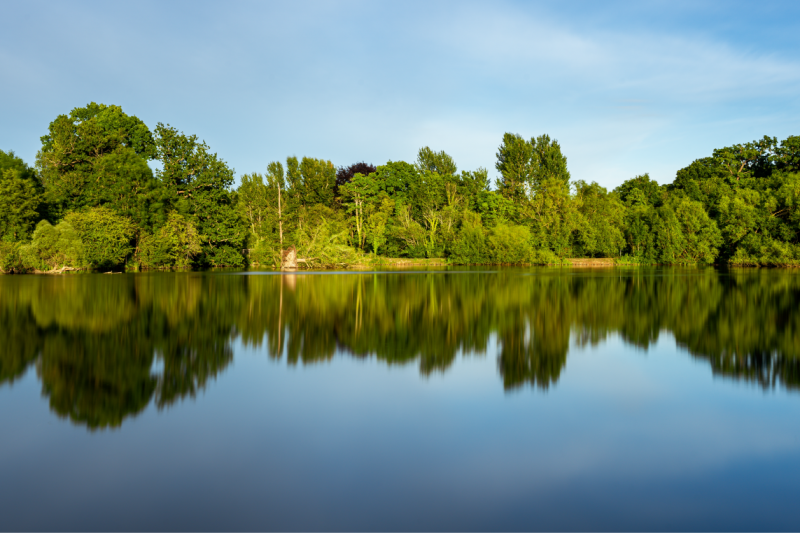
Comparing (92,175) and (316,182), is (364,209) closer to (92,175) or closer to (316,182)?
(316,182)

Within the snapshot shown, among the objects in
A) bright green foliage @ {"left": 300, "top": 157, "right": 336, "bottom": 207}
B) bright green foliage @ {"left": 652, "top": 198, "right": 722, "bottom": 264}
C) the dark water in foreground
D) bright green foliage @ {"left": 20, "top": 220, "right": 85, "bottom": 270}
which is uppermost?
bright green foliage @ {"left": 300, "top": 157, "right": 336, "bottom": 207}

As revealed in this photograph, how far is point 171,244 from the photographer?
38062mm

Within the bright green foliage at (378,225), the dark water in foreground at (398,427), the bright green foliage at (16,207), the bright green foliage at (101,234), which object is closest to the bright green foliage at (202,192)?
the bright green foliage at (101,234)

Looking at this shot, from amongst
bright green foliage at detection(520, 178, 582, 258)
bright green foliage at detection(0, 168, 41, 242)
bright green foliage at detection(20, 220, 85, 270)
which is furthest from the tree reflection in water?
bright green foliage at detection(520, 178, 582, 258)

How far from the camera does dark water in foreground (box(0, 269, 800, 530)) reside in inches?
125

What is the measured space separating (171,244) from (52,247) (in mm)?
7641

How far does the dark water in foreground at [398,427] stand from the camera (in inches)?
125

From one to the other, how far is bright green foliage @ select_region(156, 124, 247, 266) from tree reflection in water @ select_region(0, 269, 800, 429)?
2435 cm

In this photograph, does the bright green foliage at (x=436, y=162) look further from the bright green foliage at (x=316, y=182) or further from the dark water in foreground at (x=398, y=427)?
the dark water in foreground at (x=398, y=427)

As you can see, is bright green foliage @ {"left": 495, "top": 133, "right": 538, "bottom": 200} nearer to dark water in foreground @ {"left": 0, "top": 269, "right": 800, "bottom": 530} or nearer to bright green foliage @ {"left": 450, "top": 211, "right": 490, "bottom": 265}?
bright green foliage @ {"left": 450, "top": 211, "right": 490, "bottom": 265}

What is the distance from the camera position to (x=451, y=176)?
197ft

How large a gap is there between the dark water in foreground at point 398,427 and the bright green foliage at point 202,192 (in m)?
32.0

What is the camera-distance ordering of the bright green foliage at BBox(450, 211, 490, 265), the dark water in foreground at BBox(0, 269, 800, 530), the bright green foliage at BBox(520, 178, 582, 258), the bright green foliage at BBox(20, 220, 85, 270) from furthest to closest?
the bright green foliage at BBox(520, 178, 582, 258) < the bright green foliage at BBox(450, 211, 490, 265) < the bright green foliage at BBox(20, 220, 85, 270) < the dark water in foreground at BBox(0, 269, 800, 530)

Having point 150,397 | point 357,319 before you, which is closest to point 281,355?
point 150,397
